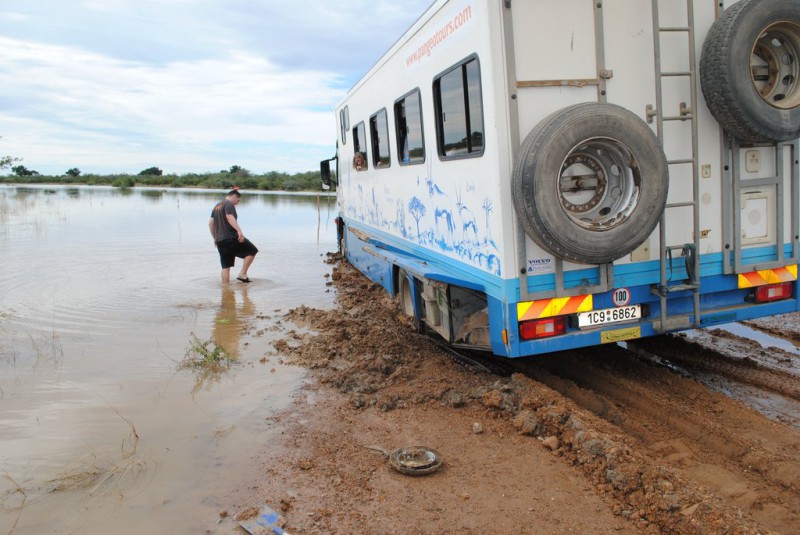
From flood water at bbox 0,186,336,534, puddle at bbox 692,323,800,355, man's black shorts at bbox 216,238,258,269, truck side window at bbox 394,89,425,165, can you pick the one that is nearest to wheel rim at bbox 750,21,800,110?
puddle at bbox 692,323,800,355

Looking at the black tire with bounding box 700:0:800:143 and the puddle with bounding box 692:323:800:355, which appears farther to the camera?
the puddle with bounding box 692:323:800:355

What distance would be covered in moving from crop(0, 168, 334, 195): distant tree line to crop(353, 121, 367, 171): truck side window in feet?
106

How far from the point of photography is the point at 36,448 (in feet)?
15.6

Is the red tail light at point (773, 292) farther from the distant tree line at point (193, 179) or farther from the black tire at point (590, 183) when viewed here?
the distant tree line at point (193, 179)

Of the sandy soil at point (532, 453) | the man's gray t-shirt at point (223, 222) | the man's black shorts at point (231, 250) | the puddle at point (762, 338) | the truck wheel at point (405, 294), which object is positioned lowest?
the puddle at point (762, 338)

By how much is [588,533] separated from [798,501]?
123cm

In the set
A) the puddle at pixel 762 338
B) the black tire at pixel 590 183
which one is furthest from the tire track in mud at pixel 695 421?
the black tire at pixel 590 183

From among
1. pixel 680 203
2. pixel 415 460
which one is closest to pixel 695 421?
pixel 680 203

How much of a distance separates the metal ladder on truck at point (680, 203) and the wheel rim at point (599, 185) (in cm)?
40

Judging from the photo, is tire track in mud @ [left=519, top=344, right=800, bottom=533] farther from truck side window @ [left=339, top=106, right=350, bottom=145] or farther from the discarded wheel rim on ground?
truck side window @ [left=339, top=106, right=350, bottom=145]

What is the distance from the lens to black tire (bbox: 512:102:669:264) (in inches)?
173

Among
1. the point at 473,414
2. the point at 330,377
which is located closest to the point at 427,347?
the point at 330,377

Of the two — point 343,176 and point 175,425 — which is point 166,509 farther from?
point 343,176

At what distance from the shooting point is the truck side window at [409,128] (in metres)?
6.41
